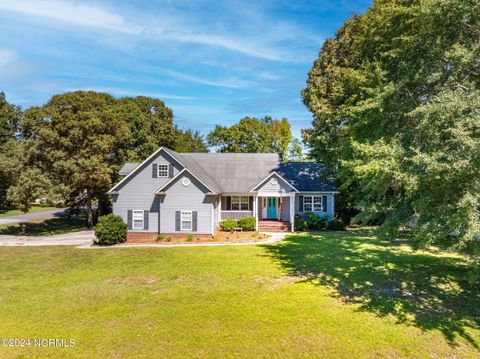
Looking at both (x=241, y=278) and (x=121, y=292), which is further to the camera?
(x=241, y=278)

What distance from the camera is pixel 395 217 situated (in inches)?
432

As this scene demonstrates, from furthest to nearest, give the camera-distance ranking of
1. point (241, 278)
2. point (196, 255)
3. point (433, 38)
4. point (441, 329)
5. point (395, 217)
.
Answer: point (196, 255), point (241, 278), point (433, 38), point (395, 217), point (441, 329)

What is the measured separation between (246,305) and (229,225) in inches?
612

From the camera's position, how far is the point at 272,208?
30.4 m

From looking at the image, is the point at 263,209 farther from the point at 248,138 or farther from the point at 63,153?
the point at 248,138

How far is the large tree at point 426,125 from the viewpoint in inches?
341

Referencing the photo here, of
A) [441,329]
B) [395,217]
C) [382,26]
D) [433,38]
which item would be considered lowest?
[441,329]

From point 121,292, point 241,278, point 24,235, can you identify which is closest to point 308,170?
point 241,278

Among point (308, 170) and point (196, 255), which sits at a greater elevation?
point (308, 170)

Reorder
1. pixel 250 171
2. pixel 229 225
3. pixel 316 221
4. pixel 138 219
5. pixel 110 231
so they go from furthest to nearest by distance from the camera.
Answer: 1. pixel 250 171
2. pixel 316 221
3. pixel 229 225
4. pixel 138 219
5. pixel 110 231

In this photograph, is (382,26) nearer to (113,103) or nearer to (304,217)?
(304,217)

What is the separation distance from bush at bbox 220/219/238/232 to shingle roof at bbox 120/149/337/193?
3.09 meters

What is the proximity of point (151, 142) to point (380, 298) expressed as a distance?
3498 centimetres

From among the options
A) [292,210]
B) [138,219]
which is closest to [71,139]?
[138,219]
